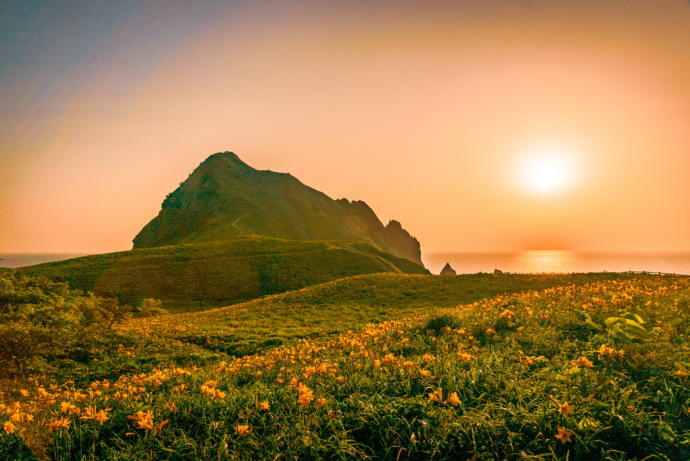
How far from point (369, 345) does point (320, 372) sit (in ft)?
9.29

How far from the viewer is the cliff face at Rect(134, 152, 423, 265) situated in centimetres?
11081

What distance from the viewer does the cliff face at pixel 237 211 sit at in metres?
111

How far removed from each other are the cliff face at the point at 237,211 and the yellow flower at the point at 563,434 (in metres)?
95.3

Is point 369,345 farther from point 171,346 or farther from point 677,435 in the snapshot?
point 171,346

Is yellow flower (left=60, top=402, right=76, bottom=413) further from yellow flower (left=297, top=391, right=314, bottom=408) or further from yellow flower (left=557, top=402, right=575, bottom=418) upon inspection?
yellow flower (left=557, top=402, right=575, bottom=418)

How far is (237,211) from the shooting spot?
117812mm

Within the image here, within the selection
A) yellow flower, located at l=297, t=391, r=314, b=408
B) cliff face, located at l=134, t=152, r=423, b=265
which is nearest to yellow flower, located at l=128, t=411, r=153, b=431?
yellow flower, located at l=297, t=391, r=314, b=408

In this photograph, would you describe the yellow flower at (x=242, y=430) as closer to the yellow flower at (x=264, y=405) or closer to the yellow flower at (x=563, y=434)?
the yellow flower at (x=264, y=405)

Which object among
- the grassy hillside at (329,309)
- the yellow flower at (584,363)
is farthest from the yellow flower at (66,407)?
the grassy hillside at (329,309)

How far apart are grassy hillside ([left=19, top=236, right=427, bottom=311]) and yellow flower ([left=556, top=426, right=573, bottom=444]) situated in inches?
1498

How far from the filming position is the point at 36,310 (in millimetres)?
11570

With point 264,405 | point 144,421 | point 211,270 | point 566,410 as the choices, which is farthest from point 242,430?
point 211,270

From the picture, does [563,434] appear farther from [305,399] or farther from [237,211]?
[237,211]

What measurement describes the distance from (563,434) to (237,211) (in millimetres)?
121015
